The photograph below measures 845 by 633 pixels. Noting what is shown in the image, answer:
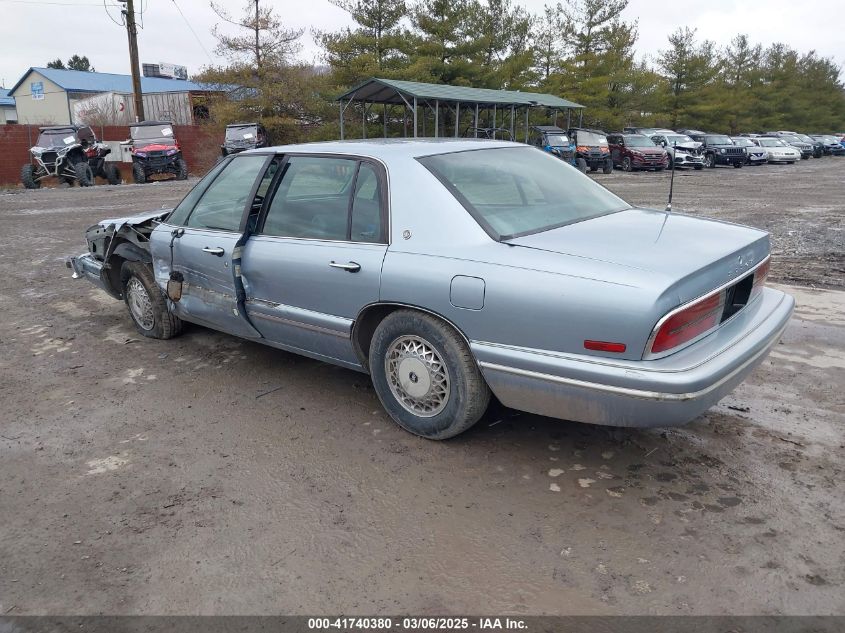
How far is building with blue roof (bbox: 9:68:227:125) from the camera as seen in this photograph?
39.4 metres

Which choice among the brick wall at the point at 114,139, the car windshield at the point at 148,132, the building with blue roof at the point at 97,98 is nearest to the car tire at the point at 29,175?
the car windshield at the point at 148,132

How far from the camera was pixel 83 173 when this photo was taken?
2203cm

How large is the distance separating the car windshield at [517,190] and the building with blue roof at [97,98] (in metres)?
34.7

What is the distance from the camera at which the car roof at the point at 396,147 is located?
3834 millimetres

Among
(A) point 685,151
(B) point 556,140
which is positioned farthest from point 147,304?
(A) point 685,151

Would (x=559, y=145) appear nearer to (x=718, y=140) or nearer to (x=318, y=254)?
(x=718, y=140)

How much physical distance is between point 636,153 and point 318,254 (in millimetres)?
27158

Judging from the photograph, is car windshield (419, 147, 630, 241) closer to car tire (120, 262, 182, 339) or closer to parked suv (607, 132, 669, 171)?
car tire (120, 262, 182, 339)

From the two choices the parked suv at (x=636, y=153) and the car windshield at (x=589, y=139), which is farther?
the parked suv at (x=636, y=153)

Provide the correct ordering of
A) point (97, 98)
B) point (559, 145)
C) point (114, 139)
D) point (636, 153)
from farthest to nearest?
1. point (97, 98)
2. point (114, 139)
3. point (636, 153)
4. point (559, 145)

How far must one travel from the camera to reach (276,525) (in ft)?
9.81

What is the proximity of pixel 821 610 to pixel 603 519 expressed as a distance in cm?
85

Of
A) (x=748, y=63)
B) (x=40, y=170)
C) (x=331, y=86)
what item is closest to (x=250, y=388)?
(x=40, y=170)

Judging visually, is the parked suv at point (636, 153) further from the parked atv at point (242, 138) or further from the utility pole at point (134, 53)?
the utility pole at point (134, 53)
